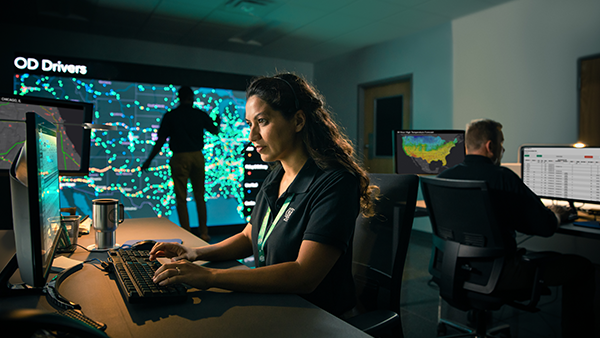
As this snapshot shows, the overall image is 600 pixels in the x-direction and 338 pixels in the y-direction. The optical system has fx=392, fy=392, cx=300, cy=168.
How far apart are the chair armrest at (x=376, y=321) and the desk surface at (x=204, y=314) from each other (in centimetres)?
20

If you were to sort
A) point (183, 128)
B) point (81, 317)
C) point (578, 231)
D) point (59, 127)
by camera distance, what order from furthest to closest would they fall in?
point (183, 128)
point (578, 231)
point (59, 127)
point (81, 317)

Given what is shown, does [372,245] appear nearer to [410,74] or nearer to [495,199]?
[495,199]

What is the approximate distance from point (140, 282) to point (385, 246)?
0.66 m

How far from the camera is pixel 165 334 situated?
683 millimetres

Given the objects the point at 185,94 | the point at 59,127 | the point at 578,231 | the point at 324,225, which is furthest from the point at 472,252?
the point at 185,94

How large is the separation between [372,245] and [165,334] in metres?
0.68

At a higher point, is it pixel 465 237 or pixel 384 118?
pixel 384 118

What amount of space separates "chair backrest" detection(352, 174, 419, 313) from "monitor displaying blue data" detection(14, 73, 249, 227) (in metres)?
Result: 3.75

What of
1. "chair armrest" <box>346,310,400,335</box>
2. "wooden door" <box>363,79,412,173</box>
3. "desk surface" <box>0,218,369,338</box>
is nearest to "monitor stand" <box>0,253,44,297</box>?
"desk surface" <box>0,218,369,338</box>

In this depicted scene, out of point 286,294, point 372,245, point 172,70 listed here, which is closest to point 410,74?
point 172,70

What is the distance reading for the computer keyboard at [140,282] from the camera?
0.81 metres

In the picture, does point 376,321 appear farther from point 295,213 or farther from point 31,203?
point 31,203

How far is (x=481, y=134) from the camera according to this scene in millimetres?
2184

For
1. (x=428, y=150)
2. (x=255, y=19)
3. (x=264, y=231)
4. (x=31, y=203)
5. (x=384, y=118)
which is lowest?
(x=264, y=231)
